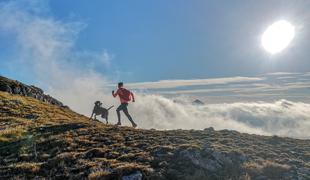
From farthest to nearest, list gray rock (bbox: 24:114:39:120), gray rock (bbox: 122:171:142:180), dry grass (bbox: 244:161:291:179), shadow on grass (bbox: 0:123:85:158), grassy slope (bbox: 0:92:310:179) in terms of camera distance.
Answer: gray rock (bbox: 24:114:39:120)
shadow on grass (bbox: 0:123:85:158)
dry grass (bbox: 244:161:291:179)
grassy slope (bbox: 0:92:310:179)
gray rock (bbox: 122:171:142:180)

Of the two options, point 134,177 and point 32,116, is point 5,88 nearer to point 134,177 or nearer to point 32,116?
point 32,116

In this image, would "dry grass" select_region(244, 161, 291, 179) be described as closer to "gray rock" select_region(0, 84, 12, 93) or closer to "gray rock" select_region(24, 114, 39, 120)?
"gray rock" select_region(24, 114, 39, 120)

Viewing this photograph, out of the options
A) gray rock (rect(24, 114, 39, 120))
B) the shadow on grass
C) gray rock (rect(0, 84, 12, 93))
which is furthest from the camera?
gray rock (rect(0, 84, 12, 93))

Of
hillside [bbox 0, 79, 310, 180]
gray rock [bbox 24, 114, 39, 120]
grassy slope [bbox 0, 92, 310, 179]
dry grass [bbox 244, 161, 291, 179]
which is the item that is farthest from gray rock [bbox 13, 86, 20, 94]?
dry grass [bbox 244, 161, 291, 179]

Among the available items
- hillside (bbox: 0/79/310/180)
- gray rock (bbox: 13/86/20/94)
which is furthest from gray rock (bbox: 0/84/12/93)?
hillside (bbox: 0/79/310/180)

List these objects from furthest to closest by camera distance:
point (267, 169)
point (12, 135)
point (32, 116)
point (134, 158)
Answer: point (32, 116), point (12, 135), point (134, 158), point (267, 169)

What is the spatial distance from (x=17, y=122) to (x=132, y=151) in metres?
16.5

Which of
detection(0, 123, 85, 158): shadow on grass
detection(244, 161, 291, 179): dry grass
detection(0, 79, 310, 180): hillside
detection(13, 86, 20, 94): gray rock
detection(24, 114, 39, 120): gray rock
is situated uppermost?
detection(13, 86, 20, 94): gray rock

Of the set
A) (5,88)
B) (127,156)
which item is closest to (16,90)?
(5,88)

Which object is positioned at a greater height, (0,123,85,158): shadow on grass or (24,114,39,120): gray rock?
(24,114,39,120): gray rock

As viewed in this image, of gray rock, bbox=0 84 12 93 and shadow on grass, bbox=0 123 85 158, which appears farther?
gray rock, bbox=0 84 12 93

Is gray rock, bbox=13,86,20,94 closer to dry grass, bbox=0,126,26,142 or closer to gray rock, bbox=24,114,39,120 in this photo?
gray rock, bbox=24,114,39,120

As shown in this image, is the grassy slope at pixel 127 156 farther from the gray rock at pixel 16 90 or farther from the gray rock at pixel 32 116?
the gray rock at pixel 16 90

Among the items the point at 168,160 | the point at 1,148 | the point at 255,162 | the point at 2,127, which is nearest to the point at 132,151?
the point at 168,160
